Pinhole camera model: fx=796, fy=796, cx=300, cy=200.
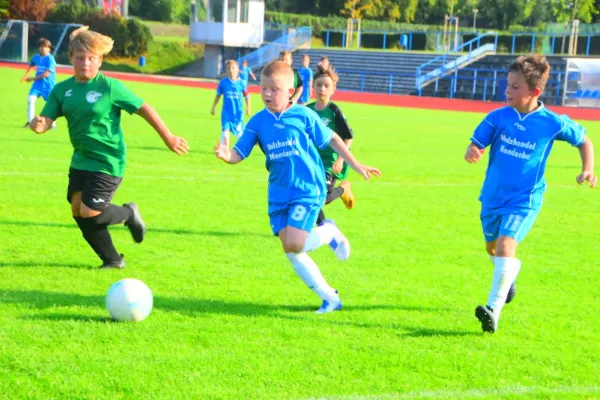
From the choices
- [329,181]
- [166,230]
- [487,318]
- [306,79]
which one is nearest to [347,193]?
[329,181]

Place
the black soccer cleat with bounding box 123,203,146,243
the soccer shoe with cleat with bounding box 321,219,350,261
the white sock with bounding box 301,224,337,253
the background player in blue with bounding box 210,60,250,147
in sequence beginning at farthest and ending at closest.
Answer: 1. the background player in blue with bounding box 210,60,250,147
2. the black soccer cleat with bounding box 123,203,146,243
3. the soccer shoe with cleat with bounding box 321,219,350,261
4. the white sock with bounding box 301,224,337,253

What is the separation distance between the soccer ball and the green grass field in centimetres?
10

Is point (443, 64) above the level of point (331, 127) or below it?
above

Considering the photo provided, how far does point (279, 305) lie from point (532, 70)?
8.26 ft

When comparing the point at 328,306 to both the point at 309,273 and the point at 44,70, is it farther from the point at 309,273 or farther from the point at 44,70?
the point at 44,70

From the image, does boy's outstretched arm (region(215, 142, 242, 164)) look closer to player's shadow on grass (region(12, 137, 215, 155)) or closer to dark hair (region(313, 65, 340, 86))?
dark hair (region(313, 65, 340, 86))

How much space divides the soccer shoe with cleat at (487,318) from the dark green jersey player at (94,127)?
106 inches

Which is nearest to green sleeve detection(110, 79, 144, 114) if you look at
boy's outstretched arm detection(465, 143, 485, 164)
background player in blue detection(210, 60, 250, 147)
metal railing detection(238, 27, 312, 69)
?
boy's outstretched arm detection(465, 143, 485, 164)

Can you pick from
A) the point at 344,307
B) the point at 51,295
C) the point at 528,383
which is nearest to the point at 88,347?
the point at 51,295

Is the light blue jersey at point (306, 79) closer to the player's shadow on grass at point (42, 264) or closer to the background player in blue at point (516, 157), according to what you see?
the player's shadow on grass at point (42, 264)

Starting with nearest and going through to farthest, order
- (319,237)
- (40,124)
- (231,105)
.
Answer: (319,237) → (40,124) → (231,105)

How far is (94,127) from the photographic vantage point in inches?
261

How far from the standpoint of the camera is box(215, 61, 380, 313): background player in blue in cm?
573

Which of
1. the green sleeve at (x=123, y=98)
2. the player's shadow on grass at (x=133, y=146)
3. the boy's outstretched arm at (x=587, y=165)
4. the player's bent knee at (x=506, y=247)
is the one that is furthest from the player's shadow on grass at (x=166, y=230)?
the player's shadow on grass at (x=133, y=146)
